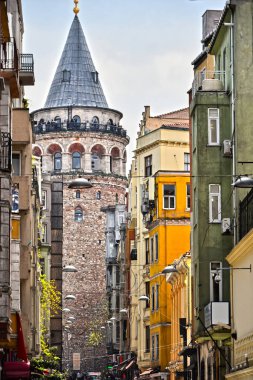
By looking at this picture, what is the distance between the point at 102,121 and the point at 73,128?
151 inches

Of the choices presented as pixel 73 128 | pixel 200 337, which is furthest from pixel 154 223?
pixel 73 128

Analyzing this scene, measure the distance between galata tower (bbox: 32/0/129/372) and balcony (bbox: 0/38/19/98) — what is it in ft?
328

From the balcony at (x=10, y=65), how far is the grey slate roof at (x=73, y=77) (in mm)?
115509

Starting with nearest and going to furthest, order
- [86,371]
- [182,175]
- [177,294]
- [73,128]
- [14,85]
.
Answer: [14,85] < [177,294] < [182,175] < [86,371] < [73,128]

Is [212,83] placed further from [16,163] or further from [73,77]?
[73,77]

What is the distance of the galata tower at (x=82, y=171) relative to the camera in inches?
5586

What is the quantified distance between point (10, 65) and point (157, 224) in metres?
34.1

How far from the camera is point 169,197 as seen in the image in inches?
2781

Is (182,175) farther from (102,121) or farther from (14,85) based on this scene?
(102,121)

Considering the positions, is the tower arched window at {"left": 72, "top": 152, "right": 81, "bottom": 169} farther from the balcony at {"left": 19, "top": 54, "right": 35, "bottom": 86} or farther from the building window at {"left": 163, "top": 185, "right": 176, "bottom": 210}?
the balcony at {"left": 19, "top": 54, "right": 35, "bottom": 86}

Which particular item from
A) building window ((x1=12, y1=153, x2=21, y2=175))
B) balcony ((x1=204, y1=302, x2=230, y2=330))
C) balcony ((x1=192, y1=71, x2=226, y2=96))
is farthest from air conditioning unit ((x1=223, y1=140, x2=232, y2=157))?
building window ((x1=12, y1=153, x2=21, y2=175))

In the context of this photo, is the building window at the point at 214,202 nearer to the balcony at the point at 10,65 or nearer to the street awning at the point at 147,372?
the balcony at the point at 10,65

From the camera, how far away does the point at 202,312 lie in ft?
144

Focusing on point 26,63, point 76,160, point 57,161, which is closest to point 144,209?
point 26,63
